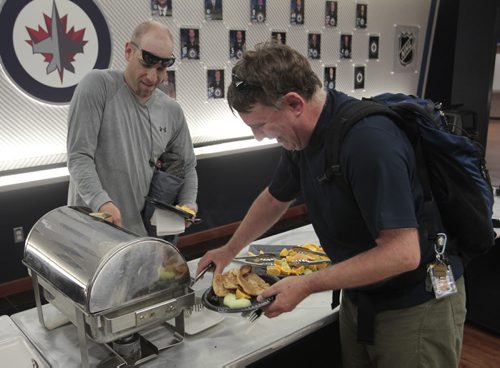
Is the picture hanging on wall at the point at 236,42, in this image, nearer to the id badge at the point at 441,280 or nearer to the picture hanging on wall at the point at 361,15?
the picture hanging on wall at the point at 361,15

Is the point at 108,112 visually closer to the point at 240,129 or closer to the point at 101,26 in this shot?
the point at 101,26

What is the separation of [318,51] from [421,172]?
4.81 m

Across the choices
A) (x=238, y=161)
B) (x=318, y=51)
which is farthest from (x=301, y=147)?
(x=318, y=51)

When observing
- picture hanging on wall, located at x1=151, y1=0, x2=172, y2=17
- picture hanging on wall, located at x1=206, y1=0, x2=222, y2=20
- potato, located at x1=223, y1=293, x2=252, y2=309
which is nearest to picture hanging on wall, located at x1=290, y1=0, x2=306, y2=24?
picture hanging on wall, located at x1=206, y1=0, x2=222, y2=20

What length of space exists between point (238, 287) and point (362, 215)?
1.71 ft

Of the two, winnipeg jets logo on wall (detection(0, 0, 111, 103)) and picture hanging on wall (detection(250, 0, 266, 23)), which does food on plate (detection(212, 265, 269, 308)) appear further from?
picture hanging on wall (detection(250, 0, 266, 23))

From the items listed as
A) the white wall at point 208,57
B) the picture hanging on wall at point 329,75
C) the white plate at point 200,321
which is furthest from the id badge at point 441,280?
the picture hanging on wall at point 329,75

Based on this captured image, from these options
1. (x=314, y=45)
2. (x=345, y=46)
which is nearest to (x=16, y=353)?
(x=314, y=45)

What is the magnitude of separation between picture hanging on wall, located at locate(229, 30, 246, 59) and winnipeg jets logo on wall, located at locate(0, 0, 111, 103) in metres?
1.36

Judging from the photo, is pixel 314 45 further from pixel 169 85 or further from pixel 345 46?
pixel 169 85

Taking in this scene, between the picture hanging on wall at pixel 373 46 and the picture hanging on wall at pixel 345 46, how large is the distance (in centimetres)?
44

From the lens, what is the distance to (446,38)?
23.9ft

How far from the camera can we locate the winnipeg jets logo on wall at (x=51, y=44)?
3.54 m

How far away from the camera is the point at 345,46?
241 inches
